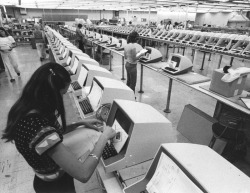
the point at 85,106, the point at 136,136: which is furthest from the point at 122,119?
the point at 85,106

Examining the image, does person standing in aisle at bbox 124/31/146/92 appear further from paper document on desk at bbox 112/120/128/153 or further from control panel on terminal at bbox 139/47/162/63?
paper document on desk at bbox 112/120/128/153

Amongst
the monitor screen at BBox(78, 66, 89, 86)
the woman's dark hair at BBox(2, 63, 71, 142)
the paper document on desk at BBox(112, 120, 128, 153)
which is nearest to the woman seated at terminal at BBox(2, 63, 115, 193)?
the woman's dark hair at BBox(2, 63, 71, 142)

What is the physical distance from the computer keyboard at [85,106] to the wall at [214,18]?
2650 cm

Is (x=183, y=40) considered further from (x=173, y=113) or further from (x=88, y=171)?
(x=88, y=171)

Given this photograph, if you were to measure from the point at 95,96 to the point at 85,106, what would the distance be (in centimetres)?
18

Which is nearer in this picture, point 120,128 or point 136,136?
point 136,136

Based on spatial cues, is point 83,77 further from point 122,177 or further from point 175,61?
point 175,61

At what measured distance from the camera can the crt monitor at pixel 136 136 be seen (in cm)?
112

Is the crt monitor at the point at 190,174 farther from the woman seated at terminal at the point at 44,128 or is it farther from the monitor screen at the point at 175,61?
the monitor screen at the point at 175,61

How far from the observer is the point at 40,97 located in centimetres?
96

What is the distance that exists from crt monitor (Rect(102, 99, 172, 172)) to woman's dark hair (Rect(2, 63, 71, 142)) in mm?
447

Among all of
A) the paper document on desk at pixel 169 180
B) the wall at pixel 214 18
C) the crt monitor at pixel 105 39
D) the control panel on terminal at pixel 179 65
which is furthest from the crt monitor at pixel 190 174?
the wall at pixel 214 18

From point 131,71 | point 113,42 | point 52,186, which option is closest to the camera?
point 52,186

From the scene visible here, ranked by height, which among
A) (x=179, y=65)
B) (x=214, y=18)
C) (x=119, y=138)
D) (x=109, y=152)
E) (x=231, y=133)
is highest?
(x=214, y=18)
